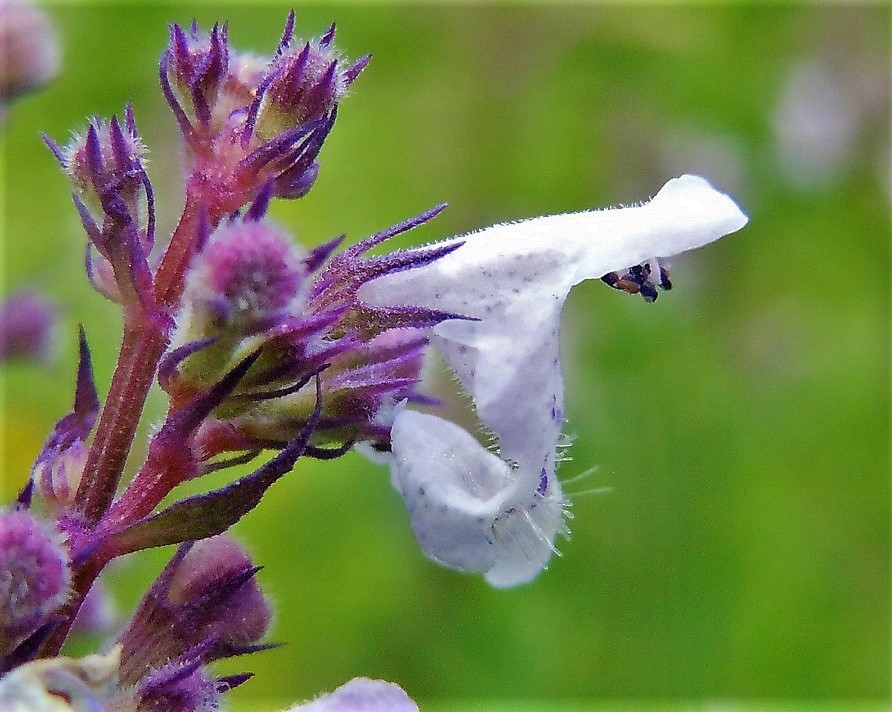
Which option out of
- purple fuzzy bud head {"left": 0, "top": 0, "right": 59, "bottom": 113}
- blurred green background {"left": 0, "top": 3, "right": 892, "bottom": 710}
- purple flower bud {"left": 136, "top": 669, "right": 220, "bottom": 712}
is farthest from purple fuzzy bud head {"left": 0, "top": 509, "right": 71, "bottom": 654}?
blurred green background {"left": 0, "top": 3, "right": 892, "bottom": 710}

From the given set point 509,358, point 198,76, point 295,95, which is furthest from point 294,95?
point 509,358

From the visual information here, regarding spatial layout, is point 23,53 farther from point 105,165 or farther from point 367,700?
point 367,700

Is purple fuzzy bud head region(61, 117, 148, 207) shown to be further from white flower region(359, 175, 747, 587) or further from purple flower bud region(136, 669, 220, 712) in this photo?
purple flower bud region(136, 669, 220, 712)

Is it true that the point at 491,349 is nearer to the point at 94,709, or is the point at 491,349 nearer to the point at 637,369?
the point at 94,709

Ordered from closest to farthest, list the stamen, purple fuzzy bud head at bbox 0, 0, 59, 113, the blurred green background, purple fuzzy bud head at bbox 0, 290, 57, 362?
the stamen → purple fuzzy bud head at bbox 0, 0, 59, 113 → purple fuzzy bud head at bbox 0, 290, 57, 362 → the blurred green background

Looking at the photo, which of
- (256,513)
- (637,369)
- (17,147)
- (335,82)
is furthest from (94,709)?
(17,147)

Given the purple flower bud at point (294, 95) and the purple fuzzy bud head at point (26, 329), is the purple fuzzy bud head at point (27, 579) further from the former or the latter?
the purple fuzzy bud head at point (26, 329)
